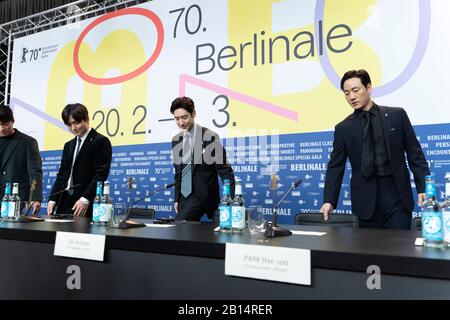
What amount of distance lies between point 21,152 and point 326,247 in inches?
98.9

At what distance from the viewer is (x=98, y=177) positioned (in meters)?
2.40

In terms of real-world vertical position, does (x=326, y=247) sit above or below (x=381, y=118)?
below

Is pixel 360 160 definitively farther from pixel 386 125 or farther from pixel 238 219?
pixel 238 219

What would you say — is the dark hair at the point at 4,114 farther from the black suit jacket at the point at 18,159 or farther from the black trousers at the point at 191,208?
the black trousers at the point at 191,208

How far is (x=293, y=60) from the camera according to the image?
3.18 m

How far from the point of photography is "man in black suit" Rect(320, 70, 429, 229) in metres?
1.99

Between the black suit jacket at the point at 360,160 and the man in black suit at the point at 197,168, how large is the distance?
0.70 meters

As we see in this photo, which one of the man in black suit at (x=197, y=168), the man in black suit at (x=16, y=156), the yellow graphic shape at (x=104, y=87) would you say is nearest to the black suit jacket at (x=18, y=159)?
the man in black suit at (x=16, y=156)

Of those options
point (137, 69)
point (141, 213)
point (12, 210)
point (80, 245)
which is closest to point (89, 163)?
point (141, 213)

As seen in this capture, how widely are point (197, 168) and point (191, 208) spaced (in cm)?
26
